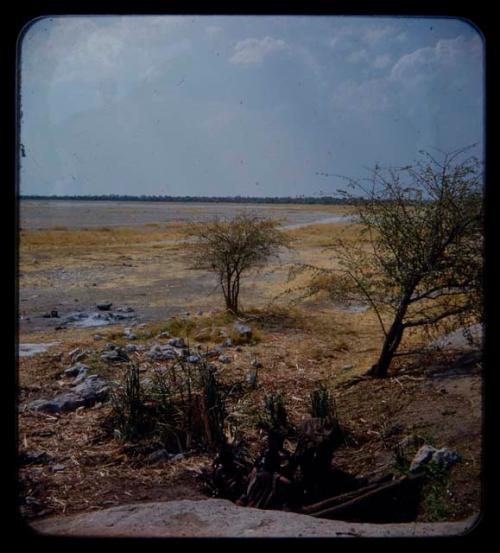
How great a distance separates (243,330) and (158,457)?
11.4 ft

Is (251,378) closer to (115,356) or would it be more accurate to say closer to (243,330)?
(115,356)

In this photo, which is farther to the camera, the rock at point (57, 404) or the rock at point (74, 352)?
the rock at point (74, 352)

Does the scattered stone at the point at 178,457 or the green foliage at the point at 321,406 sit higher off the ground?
the green foliage at the point at 321,406

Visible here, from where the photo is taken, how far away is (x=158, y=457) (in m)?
4.57

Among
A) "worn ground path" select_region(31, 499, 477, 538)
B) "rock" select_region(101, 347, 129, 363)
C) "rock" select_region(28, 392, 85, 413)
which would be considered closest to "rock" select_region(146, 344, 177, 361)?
"rock" select_region(101, 347, 129, 363)

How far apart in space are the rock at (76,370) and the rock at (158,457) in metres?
2.08

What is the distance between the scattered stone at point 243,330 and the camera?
25.4 feet

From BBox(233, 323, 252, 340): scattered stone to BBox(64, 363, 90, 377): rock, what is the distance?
210 cm

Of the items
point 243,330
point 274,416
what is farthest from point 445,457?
point 243,330

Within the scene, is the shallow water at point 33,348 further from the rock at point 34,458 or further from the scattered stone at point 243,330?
the rock at point 34,458

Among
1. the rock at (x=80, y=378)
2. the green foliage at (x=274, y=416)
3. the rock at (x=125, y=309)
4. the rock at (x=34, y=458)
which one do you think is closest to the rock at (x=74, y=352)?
the rock at (x=80, y=378)

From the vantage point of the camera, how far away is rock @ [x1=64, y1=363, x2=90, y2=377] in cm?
641

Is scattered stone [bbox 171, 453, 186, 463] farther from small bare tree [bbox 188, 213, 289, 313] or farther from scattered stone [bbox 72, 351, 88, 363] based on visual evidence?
small bare tree [bbox 188, 213, 289, 313]
